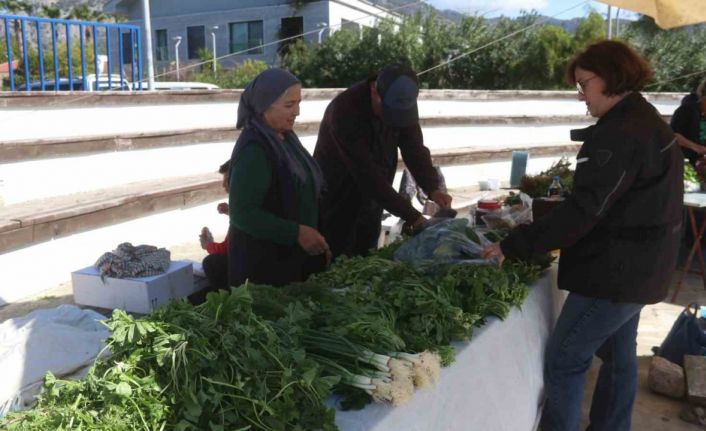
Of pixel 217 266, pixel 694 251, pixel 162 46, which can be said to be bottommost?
pixel 694 251

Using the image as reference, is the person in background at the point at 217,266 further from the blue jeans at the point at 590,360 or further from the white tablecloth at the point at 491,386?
the blue jeans at the point at 590,360

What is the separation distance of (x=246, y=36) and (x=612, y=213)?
108 ft

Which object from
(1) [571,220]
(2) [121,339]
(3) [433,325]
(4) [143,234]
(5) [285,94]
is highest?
(5) [285,94]

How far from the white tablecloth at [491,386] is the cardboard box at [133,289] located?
1.85 meters

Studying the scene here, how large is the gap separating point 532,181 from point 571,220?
2231 millimetres

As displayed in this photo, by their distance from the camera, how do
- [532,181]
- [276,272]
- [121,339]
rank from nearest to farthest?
[121,339]
[276,272]
[532,181]

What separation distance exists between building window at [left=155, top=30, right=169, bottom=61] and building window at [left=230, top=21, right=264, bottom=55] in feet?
14.9

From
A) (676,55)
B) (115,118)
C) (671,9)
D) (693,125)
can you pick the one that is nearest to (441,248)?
(671,9)

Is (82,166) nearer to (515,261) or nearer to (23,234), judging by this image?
(23,234)

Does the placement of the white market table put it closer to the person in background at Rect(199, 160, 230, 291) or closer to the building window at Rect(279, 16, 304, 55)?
the person in background at Rect(199, 160, 230, 291)

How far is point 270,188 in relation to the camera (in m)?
2.66

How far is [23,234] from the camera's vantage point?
176 inches

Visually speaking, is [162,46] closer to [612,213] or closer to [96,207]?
[96,207]

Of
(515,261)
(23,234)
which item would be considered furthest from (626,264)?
(23,234)
